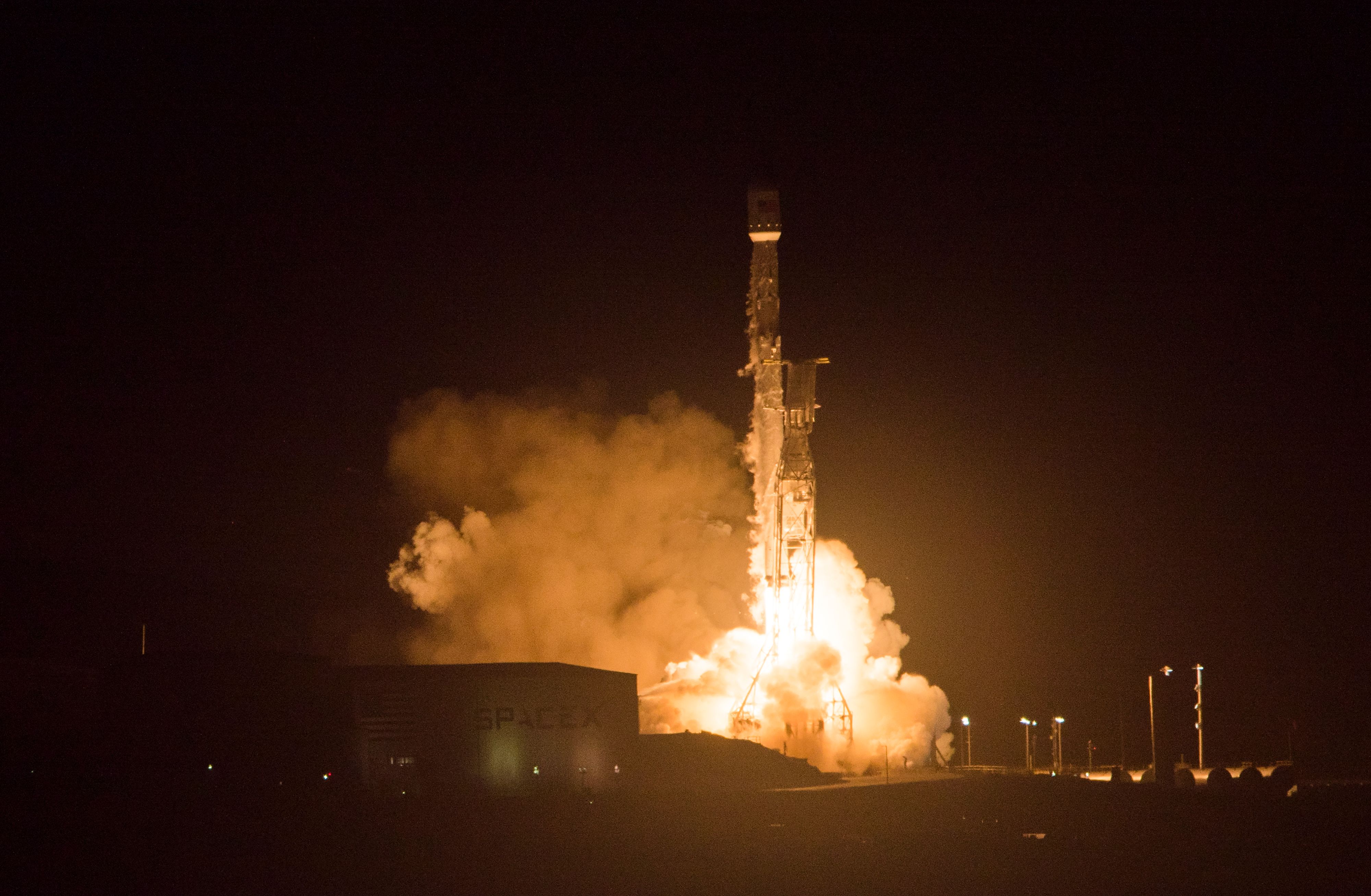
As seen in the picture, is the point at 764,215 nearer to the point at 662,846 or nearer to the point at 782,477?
the point at 782,477

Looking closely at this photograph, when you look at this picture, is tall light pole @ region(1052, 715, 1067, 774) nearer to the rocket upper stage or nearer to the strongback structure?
the strongback structure

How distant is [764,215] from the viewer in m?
48.0

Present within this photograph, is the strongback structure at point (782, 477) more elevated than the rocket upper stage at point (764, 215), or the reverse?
the rocket upper stage at point (764, 215)

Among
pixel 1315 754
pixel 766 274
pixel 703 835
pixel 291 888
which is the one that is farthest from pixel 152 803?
pixel 1315 754

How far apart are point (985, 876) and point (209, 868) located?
49.4 ft

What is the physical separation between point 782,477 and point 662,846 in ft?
65.8

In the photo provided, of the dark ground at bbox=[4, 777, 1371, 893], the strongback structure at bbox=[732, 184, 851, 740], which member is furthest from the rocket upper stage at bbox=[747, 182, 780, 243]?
the dark ground at bbox=[4, 777, 1371, 893]

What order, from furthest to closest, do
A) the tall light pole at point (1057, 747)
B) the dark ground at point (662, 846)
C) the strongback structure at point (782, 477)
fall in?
1. the tall light pole at point (1057, 747)
2. the strongback structure at point (782, 477)
3. the dark ground at point (662, 846)

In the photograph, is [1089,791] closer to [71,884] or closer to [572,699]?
[572,699]

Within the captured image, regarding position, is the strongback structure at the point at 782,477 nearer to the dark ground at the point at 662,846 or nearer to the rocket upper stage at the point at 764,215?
the rocket upper stage at the point at 764,215

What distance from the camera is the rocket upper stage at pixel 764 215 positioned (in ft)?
158

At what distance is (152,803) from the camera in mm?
31938

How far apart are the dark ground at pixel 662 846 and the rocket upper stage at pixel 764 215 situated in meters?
19.5

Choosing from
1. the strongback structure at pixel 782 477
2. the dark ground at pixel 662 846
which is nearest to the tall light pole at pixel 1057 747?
the strongback structure at pixel 782 477
